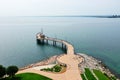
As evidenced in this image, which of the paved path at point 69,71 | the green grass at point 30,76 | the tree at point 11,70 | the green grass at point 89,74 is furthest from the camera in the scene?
the green grass at point 89,74

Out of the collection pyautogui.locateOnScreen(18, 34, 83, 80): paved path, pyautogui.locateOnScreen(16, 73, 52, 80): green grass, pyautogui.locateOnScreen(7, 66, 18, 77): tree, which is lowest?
pyautogui.locateOnScreen(16, 73, 52, 80): green grass

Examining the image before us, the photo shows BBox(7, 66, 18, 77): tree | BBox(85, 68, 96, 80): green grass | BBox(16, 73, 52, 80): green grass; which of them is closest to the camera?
BBox(7, 66, 18, 77): tree

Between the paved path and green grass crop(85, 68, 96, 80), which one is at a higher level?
the paved path

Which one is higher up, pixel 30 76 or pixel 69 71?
pixel 69 71

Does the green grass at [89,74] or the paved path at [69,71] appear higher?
the paved path at [69,71]

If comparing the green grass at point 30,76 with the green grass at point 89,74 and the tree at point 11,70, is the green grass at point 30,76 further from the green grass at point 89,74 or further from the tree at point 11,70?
the green grass at point 89,74

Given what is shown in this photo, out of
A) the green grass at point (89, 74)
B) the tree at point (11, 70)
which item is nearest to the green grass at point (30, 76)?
the tree at point (11, 70)

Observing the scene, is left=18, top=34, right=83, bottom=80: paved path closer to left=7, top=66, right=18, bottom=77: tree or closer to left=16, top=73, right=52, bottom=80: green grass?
left=16, top=73, right=52, bottom=80: green grass

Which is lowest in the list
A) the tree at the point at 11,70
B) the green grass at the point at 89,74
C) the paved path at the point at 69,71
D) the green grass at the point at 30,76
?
the green grass at the point at 89,74

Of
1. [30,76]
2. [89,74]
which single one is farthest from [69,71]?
[30,76]

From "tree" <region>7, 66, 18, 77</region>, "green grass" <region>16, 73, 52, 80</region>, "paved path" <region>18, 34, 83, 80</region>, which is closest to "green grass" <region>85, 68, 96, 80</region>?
"paved path" <region>18, 34, 83, 80</region>

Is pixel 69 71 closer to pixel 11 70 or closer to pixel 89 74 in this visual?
pixel 89 74
